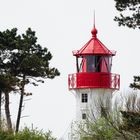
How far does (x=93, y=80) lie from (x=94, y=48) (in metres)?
1.94

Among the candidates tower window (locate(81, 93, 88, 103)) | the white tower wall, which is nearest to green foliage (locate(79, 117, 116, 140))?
the white tower wall

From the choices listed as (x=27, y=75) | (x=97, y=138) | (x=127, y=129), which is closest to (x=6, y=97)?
(x=27, y=75)

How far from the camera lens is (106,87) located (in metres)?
82.8

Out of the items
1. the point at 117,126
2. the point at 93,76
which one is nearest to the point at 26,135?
the point at 117,126

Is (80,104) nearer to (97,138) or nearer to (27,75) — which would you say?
(27,75)

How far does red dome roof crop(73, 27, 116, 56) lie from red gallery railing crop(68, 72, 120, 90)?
1251 mm

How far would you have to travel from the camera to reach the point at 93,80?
8262 cm

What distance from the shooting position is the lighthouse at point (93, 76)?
82.5 metres

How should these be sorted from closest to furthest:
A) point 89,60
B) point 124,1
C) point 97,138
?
point 124,1 < point 97,138 < point 89,60

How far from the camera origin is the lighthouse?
8250 cm

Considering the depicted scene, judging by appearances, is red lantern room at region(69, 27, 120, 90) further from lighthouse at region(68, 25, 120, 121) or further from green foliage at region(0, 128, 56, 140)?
green foliage at region(0, 128, 56, 140)

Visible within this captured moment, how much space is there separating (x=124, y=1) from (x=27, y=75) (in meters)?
22.8

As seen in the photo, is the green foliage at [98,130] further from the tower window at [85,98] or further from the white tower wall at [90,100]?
the tower window at [85,98]

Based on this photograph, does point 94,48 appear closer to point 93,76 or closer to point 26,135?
point 93,76
